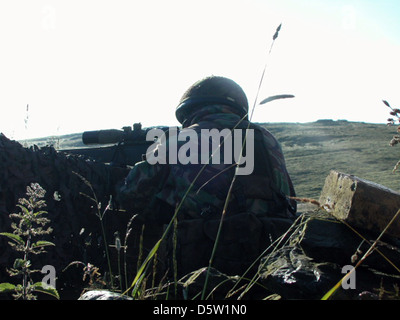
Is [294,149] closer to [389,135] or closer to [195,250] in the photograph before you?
[389,135]

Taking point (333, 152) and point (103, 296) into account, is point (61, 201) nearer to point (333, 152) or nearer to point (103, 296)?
point (103, 296)

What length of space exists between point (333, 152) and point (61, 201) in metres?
10.0

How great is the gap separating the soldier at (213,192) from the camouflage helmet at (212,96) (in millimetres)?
10

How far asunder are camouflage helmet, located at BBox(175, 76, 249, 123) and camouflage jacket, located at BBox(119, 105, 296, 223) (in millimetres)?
114

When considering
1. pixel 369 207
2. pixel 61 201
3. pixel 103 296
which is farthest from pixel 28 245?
pixel 61 201

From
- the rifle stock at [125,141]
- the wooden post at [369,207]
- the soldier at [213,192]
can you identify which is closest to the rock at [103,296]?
the wooden post at [369,207]

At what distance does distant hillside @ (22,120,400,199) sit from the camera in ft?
30.1

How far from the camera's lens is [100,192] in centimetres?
438

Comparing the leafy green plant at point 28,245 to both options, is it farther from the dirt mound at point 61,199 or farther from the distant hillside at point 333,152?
the distant hillside at point 333,152

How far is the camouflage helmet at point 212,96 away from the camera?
4625 mm

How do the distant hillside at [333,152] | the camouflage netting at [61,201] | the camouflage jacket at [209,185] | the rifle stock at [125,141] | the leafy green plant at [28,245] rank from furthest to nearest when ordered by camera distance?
1. the distant hillside at [333,152]
2. the rifle stock at [125,141]
3. the camouflage jacket at [209,185]
4. the camouflage netting at [61,201]
5. the leafy green plant at [28,245]

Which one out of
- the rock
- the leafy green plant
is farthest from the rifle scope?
the rock
